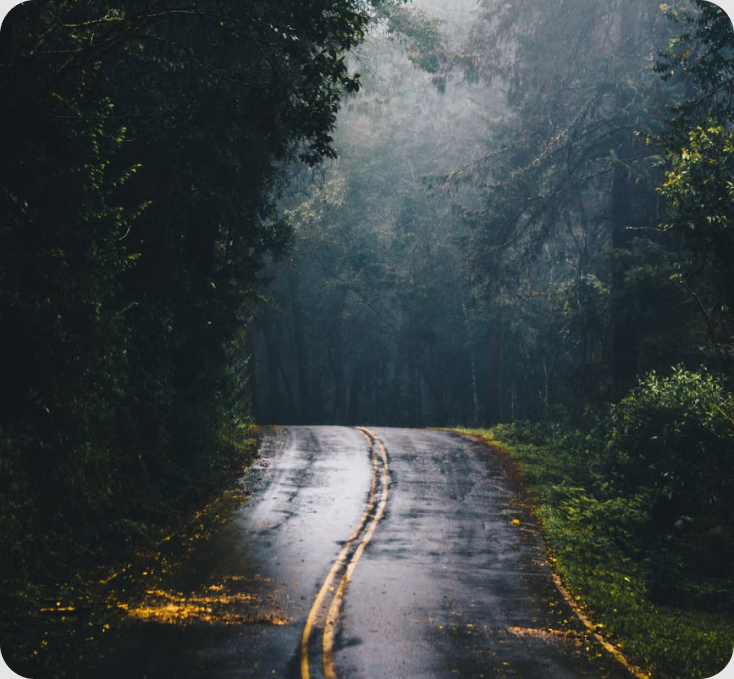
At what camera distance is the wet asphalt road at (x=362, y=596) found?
32.3ft

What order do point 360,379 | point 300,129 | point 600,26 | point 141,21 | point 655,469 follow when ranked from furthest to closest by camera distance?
point 360,379 < point 600,26 < point 655,469 < point 300,129 < point 141,21

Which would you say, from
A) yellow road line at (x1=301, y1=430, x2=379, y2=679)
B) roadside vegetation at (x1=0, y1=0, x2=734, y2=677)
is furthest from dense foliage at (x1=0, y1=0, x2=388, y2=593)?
yellow road line at (x1=301, y1=430, x2=379, y2=679)

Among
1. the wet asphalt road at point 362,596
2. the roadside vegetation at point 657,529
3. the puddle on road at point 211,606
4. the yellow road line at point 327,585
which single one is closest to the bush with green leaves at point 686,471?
the roadside vegetation at point 657,529

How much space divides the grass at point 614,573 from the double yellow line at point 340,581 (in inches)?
136

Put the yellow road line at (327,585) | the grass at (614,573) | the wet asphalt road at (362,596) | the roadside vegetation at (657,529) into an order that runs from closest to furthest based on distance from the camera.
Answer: the wet asphalt road at (362,596)
the yellow road line at (327,585)
the grass at (614,573)
the roadside vegetation at (657,529)

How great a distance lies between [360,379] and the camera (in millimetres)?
61156

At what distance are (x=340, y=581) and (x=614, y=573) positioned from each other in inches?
197

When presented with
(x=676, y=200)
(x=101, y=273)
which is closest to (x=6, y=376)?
(x=101, y=273)

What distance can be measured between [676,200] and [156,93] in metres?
9.37

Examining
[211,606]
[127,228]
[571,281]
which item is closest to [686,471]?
[211,606]

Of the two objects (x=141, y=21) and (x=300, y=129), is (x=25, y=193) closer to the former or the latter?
(x=141, y=21)

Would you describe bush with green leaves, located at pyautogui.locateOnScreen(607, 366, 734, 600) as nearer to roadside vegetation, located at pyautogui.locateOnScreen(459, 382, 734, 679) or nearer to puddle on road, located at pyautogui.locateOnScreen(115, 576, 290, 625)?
roadside vegetation, located at pyautogui.locateOnScreen(459, 382, 734, 679)

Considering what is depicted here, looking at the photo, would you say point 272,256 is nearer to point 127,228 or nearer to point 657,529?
point 127,228

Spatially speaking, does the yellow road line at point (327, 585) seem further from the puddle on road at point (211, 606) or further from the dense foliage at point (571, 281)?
the dense foliage at point (571, 281)
